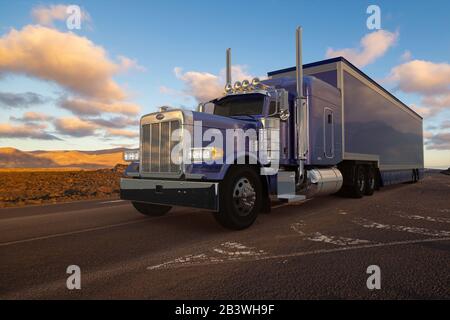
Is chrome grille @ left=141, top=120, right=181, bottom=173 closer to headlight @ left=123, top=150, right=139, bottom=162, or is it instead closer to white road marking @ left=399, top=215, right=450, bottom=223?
headlight @ left=123, top=150, right=139, bottom=162

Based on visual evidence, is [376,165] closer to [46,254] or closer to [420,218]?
[420,218]

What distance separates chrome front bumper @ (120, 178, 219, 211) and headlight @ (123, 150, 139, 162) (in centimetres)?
52

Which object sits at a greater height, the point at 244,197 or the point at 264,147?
the point at 264,147

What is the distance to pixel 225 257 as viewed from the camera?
3.82m

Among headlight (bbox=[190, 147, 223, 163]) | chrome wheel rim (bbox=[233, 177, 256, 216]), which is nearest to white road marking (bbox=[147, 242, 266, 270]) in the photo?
chrome wheel rim (bbox=[233, 177, 256, 216])

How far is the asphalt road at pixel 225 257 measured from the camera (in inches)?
112

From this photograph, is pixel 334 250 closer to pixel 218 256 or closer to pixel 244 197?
pixel 218 256

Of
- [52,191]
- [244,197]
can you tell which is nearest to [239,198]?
[244,197]

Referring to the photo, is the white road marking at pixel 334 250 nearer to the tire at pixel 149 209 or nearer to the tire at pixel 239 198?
the tire at pixel 239 198

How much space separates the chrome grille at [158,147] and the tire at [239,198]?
98cm

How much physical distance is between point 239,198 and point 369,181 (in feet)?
23.4

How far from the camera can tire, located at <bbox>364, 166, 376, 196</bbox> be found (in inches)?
413
